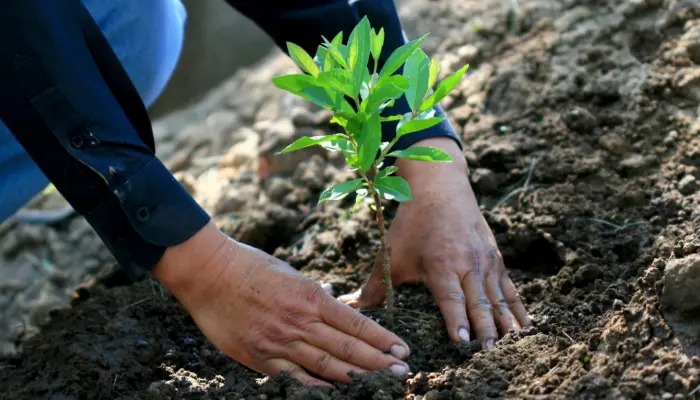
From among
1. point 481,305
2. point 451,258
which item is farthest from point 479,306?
point 451,258

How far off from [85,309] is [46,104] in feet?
2.19

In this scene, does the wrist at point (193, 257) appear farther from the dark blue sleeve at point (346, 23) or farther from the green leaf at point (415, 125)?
the dark blue sleeve at point (346, 23)

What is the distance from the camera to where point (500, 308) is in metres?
1.71

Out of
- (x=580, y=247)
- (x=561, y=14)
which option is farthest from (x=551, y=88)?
(x=580, y=247)

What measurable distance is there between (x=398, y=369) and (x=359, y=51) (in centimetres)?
56

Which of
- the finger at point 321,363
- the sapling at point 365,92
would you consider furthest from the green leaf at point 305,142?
the finger at point 321,363

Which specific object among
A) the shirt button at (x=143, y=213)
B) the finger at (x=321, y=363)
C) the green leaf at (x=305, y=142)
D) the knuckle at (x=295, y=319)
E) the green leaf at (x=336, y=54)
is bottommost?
the finger at (x=321, y=363)

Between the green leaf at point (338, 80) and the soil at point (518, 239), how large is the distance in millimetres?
498

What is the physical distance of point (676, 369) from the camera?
1295mm

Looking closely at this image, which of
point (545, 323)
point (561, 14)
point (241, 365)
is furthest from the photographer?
point (561, 14)

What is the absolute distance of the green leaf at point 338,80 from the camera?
4.60 feet

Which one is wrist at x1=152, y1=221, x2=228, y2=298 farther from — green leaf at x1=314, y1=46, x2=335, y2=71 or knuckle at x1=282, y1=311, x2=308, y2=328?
green leaf at x1=314, y1=46, x2=335, y2=71

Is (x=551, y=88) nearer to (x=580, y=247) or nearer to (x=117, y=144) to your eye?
(x=580, y=247)

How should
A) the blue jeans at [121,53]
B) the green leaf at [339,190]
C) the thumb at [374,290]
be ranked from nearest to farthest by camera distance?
the green leaf at [339,190] < the thumb at [374,290] < the blue jeans at [121,53]
